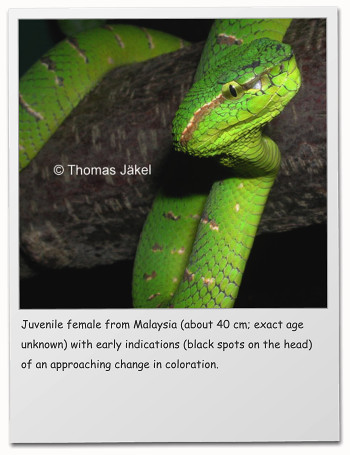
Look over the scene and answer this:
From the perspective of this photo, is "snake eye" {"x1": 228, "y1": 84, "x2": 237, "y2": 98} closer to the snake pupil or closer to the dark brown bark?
the snake pupil

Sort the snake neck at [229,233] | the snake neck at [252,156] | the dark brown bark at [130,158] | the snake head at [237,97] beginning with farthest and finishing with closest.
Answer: the dark brown bark at [130,158]
the snake neck at [229,233]
the snake neck at [252,156]
the snake head at [237,97]

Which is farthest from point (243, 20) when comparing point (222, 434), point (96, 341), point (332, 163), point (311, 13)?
point (222, 434)

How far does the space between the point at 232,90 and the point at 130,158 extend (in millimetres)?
562

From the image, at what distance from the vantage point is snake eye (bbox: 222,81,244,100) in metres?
0.84

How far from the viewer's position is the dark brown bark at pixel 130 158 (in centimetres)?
118

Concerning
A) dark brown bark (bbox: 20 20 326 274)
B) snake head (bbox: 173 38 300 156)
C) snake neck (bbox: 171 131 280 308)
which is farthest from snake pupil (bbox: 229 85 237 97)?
dark brown bark (bbox: 20 20 326 274)

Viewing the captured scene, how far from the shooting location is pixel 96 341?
47.0 inches

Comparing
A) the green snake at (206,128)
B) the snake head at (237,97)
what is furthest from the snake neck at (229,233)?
the snake head at (237,97)

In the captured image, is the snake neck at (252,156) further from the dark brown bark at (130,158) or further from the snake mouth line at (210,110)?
the dark brown bark at (130,158)

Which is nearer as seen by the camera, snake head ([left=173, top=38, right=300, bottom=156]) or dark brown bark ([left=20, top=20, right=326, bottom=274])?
snake head ([left=173, top=38, right=300, bottom=156])

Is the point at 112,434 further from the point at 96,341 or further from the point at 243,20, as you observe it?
the point at 243,20

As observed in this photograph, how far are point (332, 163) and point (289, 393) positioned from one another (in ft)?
1.97

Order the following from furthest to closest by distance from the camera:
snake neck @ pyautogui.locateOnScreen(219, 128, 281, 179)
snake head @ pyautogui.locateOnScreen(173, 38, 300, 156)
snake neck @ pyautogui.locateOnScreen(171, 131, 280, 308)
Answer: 1. snake neck @ pyautogui.locateOnScreen(171, 131, 280, 308)
2. snake neck @ pyautogui.locateOnScreen(219, 128, 281, 179)
3. snake head @ pyautogui.locateOnScreen(173, 38, 300, 156)

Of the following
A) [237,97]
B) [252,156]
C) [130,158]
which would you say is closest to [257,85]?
[237,97]
